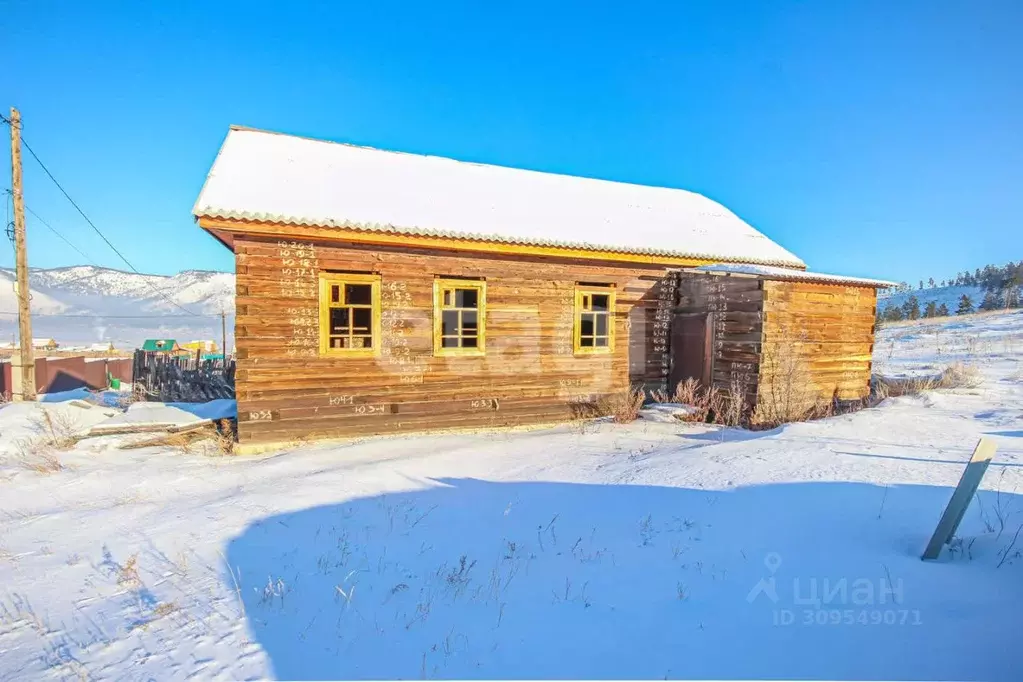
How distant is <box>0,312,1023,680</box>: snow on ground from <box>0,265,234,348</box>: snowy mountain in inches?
2593

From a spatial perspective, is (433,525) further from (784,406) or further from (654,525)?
(784,406)

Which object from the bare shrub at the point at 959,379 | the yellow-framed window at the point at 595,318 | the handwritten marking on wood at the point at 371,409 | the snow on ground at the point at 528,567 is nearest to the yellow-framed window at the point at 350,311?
the handwritten marking on wood at the point at 371,409

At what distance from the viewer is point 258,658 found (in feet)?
9.04

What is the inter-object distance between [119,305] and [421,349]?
105 meters

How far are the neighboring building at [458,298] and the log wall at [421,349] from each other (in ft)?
0.09

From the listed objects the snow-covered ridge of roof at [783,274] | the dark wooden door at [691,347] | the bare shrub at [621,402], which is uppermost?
the snow-covered ridge of roof at [783,274]

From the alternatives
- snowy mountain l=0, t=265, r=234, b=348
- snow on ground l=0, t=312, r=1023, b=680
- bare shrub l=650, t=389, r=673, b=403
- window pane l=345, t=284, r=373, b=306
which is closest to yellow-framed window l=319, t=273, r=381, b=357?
window pane l=345, t=284, r=373, b=306

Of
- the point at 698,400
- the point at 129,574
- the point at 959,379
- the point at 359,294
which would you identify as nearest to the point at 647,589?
the point at 129,574

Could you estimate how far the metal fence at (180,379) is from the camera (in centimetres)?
1321

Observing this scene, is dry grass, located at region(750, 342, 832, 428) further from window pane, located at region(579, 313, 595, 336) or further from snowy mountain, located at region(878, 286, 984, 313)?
snowy mountain, located at region(878, 286, 984, 313)

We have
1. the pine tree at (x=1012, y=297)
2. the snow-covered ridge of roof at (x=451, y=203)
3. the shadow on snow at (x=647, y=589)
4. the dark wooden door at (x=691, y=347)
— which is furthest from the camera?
the pine tree at (x=1012, y=297)

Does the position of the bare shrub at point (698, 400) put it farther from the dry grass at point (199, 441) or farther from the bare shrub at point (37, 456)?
the bare shrub at point (37, 456)

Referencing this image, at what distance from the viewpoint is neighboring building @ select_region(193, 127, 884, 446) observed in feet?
26.6

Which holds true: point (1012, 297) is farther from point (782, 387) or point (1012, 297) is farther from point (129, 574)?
point (129, 574)
